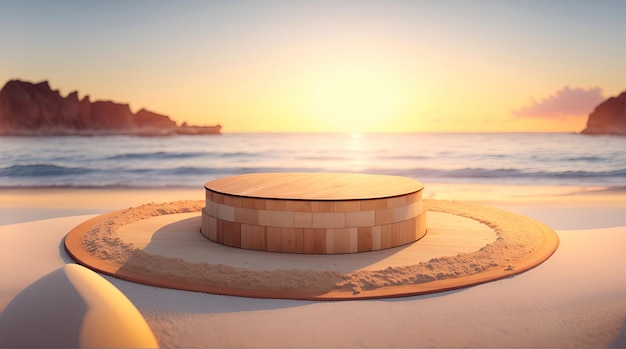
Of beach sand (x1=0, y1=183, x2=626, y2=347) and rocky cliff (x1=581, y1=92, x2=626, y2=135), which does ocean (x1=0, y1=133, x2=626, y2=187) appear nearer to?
rocky cliff (x1=581, y1=92, x2=626, y2=135)

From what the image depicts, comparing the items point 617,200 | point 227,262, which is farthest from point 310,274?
point 617,200

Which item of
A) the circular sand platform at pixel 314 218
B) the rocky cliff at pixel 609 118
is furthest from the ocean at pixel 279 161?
the circular sand platform at pixel 314 218

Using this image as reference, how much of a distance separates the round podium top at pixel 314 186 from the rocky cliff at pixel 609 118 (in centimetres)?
2488

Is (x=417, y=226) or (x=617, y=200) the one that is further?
(x=617, y=200)

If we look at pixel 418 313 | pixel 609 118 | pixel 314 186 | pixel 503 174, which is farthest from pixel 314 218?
pixel 609 118

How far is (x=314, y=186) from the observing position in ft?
17.9

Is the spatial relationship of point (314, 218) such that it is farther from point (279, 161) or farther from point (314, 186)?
point (279, 161)

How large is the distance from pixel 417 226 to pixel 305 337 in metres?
2.51

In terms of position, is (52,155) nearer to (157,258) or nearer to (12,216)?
(12,216)

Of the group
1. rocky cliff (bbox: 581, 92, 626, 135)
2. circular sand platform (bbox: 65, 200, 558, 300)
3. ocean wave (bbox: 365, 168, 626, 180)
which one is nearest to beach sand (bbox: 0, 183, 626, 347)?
circular sand platform (bbox: 65, 200, 558, 300)

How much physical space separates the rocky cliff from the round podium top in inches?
980

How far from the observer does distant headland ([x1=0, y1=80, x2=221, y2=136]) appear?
1212 inches

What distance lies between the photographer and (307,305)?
11.5 feet

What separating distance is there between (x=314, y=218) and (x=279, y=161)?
19818 mm
